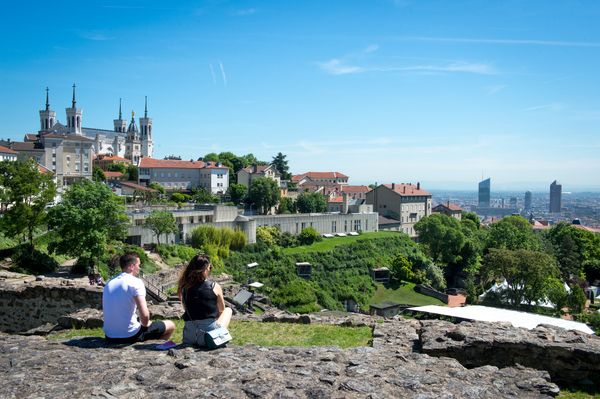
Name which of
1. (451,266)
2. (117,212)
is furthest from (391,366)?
(451,266)

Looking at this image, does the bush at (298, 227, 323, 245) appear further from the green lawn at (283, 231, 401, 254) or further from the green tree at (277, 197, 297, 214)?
the green tree at (277, 197, 297, 214)

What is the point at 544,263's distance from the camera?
4241cm

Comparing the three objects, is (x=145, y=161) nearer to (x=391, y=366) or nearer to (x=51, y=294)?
(x=51, y=294)

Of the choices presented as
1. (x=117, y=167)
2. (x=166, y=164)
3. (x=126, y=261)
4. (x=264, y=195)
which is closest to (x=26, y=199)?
(x=126, y=261)

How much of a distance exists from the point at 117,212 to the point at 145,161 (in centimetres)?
6559

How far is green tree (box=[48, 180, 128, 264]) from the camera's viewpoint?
93.2 ft

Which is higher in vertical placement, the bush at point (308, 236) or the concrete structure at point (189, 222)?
the concrete structure at point (189, 222)

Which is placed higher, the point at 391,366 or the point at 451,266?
the point at 391,366

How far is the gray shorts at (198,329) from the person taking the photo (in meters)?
7.70

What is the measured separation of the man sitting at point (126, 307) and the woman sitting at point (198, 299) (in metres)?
0.66

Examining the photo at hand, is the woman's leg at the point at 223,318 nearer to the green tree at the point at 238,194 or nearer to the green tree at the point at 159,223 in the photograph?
the green tree at the point at 159,223

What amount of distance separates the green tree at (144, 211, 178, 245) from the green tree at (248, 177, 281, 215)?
106 feet

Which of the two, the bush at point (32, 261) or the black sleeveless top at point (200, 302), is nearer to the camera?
the black sleeveless top at point (200, 302)

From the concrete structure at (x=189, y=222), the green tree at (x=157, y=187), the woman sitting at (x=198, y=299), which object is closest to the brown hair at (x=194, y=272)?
the woman sitting at (x=198, y=299)
